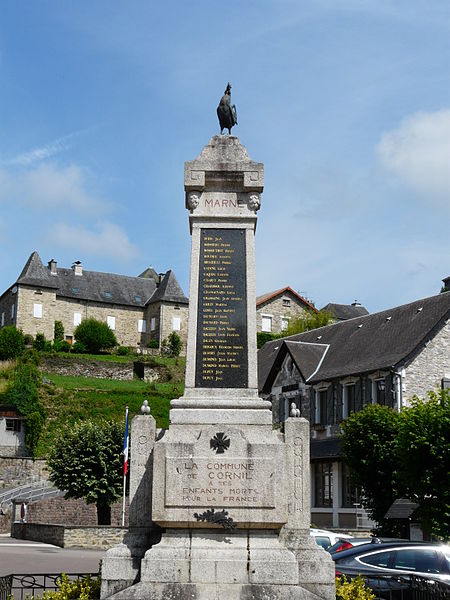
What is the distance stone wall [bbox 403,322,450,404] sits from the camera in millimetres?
33031

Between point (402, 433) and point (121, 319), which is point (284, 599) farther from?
point (121, 319)

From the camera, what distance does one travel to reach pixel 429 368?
3353cm

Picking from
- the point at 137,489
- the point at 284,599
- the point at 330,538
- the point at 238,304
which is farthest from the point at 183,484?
the point at 330,538

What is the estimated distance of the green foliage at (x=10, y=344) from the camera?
6606 centimetres

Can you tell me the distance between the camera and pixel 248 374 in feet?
33.9

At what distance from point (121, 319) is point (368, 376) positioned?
165ft

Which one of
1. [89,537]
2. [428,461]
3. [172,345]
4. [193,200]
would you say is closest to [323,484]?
[89,537]

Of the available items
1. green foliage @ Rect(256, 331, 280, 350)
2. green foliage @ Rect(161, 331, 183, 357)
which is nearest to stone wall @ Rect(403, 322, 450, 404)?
green foliage @ Rect(256, 331, 280, 350)

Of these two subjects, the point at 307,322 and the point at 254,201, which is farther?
the point at 307,322

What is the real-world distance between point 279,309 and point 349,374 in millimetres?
34625

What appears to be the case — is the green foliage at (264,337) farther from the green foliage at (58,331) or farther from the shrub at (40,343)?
the green foliage at (58,331)

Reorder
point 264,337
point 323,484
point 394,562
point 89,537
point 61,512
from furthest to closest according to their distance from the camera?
1. point 264,337
2. point 61,512
3. point 323,484
4. point 89,537
5. point 394,562

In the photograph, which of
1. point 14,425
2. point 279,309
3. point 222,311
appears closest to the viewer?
point 222,311

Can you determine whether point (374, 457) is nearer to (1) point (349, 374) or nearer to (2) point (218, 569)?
(1) point (349, 374)
